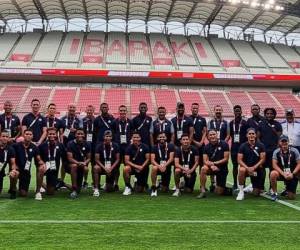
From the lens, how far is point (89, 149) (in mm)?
8953

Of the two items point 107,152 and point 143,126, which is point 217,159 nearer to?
point 143,126

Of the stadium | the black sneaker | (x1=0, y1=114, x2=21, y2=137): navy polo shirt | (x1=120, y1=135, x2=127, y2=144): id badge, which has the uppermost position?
the stadium

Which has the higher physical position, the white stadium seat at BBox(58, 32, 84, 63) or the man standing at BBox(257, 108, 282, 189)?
the white stadium seat at BBox(58, 32, 84, 63)

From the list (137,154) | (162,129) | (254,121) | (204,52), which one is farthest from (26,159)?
(204,52)

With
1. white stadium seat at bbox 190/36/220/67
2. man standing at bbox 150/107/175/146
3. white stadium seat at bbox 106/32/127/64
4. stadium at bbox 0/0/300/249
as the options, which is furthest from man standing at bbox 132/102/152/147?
white stadium seat at bbox 190/36/220/67

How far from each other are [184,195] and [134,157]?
1.30 m

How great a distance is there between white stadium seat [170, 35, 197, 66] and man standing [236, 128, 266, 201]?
3109 cm

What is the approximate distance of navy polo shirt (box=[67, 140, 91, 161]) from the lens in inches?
347

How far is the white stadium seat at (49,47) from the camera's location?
127 ft

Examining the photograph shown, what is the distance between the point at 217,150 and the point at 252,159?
2.34 feet

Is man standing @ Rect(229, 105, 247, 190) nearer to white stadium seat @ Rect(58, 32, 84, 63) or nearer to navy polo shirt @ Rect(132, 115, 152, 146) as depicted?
navy polo shirt @ Rect(132, 115, 152, 146)

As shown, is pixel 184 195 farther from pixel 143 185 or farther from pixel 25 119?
pixel 25 119

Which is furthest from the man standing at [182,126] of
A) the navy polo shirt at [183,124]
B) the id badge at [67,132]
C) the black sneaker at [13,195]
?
the black sneaker at [13,195]

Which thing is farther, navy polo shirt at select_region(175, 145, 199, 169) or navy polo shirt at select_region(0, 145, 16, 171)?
navy polo shirt at select_region(175, 145, 199, 169)
